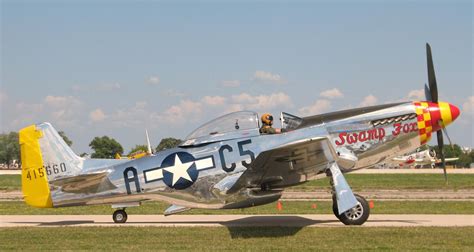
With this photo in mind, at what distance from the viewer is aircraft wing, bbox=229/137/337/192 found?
420 inches

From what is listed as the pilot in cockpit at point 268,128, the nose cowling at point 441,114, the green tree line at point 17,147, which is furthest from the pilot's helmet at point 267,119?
the green tree line at point 17,147

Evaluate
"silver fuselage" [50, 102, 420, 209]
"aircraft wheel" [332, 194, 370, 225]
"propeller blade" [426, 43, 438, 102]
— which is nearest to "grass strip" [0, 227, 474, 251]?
"aircraft wheel" [332, 194, 370, 225]

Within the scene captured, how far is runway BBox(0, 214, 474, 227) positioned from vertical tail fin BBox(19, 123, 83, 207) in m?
0.86

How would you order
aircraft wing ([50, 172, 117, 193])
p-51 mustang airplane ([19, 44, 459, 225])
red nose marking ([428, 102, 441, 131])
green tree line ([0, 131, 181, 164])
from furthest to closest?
green tree line ([0, 131, 181, 164]) < aircraft wing ([50, 172, 117, 193]) < red nose marking ([428, 102, 441, 131]) < p-51 mustang airplane ([19, 44, 459, 225])

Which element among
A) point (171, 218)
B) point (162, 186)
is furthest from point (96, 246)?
point (171, 218)

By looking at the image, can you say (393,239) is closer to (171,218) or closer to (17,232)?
(171,218)

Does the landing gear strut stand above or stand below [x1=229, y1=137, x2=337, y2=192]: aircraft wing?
below

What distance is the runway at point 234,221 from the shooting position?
12.5 meters

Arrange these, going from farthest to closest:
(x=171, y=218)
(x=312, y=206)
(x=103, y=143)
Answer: (x=103, y=143) < (x=312, y=206) < (x=171, y=218)

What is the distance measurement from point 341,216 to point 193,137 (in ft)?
11.5

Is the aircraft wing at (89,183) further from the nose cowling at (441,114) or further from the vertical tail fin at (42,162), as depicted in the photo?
the nose cowling at (441,114)

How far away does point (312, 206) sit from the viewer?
706 inches

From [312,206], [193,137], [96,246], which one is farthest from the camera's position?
[312,206]

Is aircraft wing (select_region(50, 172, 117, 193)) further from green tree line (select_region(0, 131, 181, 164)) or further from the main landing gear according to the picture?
green tree line (select_region(0, 131, 181, 164))
